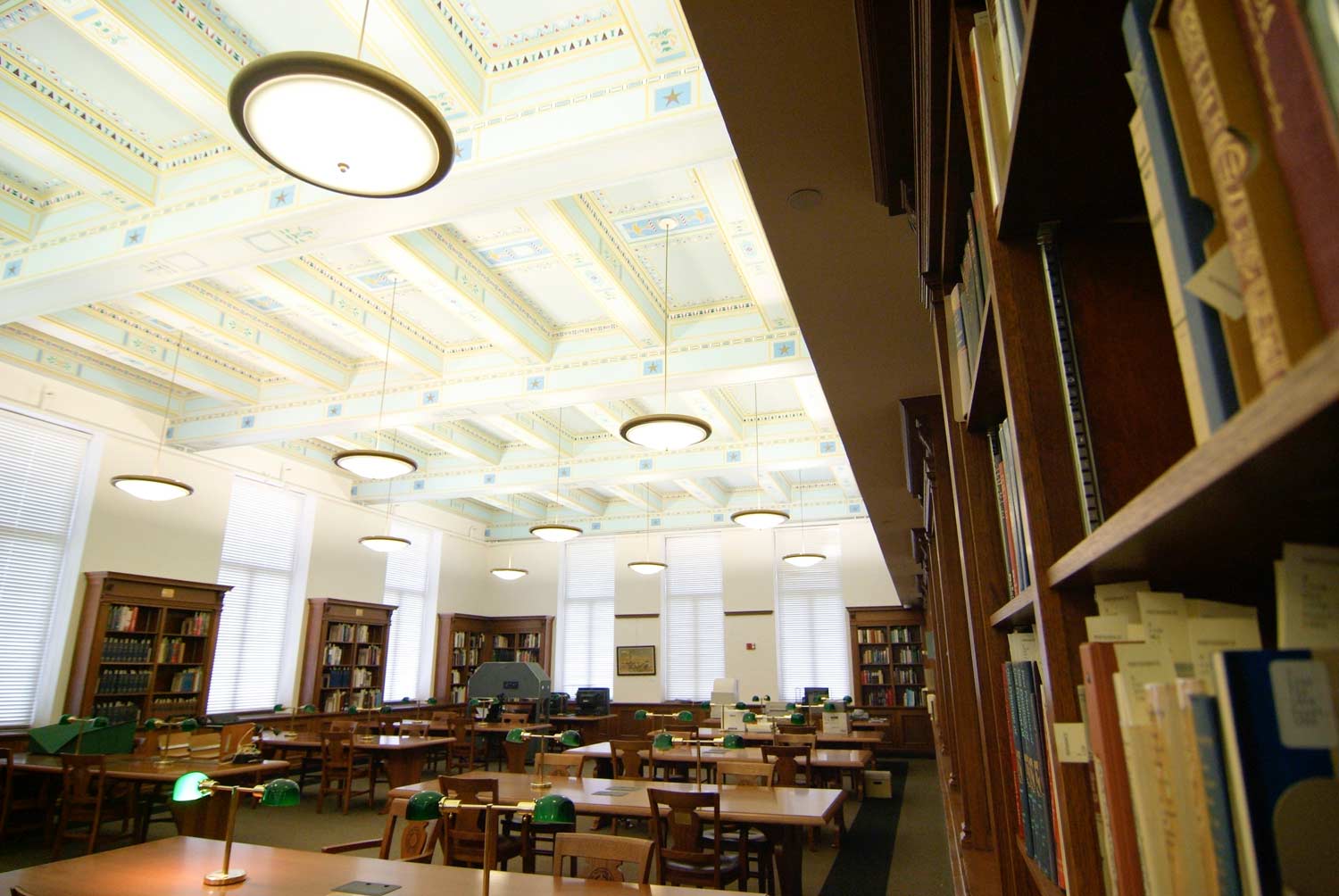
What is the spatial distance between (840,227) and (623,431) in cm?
446

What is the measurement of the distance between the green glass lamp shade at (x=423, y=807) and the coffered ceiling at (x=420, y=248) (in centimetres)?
341

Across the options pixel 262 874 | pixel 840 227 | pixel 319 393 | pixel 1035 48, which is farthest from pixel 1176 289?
pixel 319 393

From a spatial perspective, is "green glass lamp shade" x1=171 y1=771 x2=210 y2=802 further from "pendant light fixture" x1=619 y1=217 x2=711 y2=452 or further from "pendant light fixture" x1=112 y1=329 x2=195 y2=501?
"pendant light fixture" x1=112 y1=329 x2=195 y2=501

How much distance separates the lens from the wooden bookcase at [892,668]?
43.7ft

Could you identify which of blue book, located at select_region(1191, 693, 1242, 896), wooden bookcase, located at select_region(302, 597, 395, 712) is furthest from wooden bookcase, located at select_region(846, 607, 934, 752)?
blue book, located at select_region(1191, 693, 1242, 896)

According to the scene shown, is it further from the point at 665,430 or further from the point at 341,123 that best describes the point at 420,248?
the point at 341,123

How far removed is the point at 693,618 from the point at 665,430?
370 inches

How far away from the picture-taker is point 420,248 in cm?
657

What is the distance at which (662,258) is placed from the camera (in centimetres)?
715

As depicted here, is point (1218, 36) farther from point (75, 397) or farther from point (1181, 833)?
point (75, 397)

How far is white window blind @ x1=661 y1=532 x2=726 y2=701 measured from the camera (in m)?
15.2

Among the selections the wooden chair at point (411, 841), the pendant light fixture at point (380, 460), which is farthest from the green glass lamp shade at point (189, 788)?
the pendant light fixture at point (380, 460)

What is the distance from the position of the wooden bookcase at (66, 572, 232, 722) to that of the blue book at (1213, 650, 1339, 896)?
9.86 metres

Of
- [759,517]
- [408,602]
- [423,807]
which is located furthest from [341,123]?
[408,602]
